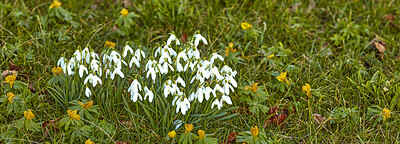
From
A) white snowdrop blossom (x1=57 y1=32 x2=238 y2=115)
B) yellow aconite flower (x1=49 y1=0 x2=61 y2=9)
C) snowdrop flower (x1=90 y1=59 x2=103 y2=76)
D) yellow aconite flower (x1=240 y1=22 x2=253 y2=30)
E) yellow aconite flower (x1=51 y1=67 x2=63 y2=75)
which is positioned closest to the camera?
white snowdrop blossom (x1=57 y1=32 x2=238 y2=115)

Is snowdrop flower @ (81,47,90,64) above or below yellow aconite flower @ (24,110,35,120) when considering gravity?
above

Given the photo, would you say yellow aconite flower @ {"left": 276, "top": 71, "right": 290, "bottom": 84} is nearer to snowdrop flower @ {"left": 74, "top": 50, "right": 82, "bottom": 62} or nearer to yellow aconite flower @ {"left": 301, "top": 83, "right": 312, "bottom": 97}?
yellow aconite flower @ {"left": 301, "top": 83, "right": 312, "bottom": 97}

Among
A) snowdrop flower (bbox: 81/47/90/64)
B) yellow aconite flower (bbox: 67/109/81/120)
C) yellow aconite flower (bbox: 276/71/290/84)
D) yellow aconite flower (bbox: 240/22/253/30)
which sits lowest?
yellow aconite flower (bbox: 276/71/290/84)

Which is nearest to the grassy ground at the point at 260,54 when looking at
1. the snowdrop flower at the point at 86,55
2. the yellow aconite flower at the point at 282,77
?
the yellow aconite flower at the point at 282,77

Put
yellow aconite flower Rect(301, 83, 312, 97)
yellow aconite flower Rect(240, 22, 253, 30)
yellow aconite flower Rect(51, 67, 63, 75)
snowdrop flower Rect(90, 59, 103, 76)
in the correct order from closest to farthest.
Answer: snowdrop flower Rect(90, 59, 103, 76) → yellow aconite flower Rect(51, 67, 63, 75) → yellow aconite flower Rect(301, 83, 312, 97) → yellow aconite flower Rect(240, 22, 253, 30)

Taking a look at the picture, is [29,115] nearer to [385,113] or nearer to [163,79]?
[163,79]

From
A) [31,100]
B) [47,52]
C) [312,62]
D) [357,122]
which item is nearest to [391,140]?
[357,122]

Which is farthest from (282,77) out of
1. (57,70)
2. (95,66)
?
(57,70)

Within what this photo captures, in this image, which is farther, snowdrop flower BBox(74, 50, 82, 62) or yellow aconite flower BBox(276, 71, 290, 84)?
yellow aconite flower BBox(276, 71, 290, 84)

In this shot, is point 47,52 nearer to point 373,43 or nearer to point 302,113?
point 302,113

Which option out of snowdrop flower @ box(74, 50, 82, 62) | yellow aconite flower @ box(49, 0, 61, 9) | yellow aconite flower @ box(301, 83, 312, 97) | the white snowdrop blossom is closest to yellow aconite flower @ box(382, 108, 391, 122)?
yellow aconite flower @ box(301, 83, 312, 97)
